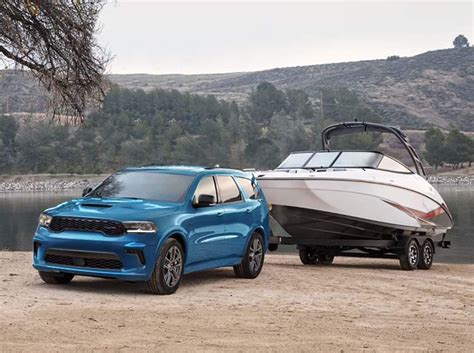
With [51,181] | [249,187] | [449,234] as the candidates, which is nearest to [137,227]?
[249,187]

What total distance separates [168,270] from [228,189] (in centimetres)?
244

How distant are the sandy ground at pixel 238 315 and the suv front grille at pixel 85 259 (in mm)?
385

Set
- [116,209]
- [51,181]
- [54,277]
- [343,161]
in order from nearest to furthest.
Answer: [116,209] < [54,277] < [343,161] < [51,181]

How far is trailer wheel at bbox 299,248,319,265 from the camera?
739 inches

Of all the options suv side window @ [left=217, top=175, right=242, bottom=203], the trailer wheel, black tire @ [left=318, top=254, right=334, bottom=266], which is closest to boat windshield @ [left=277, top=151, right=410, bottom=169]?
the trailer wheel

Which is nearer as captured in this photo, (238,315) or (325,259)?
(238,315)

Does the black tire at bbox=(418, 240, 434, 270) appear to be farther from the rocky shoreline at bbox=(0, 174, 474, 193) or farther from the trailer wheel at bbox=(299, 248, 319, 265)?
the rocky shoreline at bbox=(0, 174, 474, 193)

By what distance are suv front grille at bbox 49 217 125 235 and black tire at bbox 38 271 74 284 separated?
864 mm

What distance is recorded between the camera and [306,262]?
1886 cm

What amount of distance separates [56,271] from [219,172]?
124 inches

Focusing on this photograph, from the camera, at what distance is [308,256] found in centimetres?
1886

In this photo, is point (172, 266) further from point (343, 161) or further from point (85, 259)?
point (343, 161)

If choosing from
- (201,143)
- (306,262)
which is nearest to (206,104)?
(201,143)

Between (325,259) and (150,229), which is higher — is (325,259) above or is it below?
below
